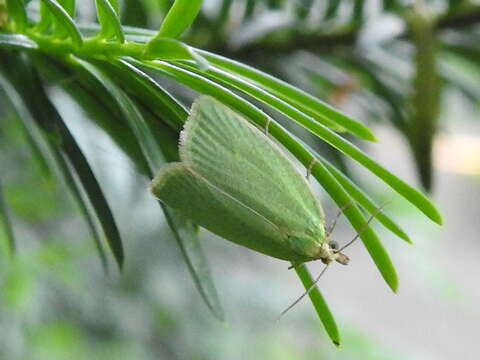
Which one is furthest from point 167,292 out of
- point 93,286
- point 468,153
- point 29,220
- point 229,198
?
point 468,153

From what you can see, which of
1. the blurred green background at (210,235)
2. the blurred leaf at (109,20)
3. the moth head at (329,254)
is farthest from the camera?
the blurred green background at (210,235)

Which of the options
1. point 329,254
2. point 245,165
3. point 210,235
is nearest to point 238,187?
point 245,165

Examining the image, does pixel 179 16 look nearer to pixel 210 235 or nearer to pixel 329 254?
pixel 329 254

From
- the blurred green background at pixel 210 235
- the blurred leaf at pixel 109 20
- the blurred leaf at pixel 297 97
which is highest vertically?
the blurred leaf at pixel 109 20

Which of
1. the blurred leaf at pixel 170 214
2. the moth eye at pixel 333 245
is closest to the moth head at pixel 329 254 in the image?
the moth eye at pixel 333 245

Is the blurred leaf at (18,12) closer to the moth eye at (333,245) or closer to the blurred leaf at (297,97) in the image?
the blurred leaf at (297,97)
